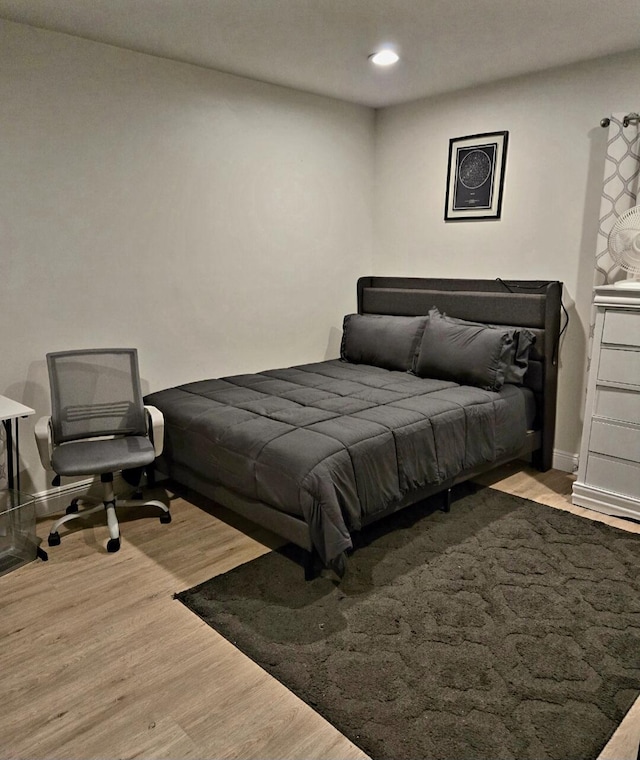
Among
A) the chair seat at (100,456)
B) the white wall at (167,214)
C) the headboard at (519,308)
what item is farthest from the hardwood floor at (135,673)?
the headboard at (519,308)

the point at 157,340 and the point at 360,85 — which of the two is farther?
the point at 360,85

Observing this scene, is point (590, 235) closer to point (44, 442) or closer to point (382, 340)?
point (382, 340)

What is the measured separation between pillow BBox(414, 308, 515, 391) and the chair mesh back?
185 cm

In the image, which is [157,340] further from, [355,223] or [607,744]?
[607,744]

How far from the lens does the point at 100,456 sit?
2.80m

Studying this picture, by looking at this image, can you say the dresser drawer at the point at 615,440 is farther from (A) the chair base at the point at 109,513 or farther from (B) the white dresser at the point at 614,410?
(A) the chair base at the point at 109,513

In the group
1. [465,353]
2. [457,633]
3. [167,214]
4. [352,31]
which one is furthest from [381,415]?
[352,31]

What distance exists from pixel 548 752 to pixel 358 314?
3408 millimetres

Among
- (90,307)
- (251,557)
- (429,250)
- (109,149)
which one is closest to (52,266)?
(90,307)

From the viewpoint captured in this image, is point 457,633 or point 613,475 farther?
point 613,475

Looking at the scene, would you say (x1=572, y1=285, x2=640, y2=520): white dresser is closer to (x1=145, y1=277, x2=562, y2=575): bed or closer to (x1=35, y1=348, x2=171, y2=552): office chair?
(x1=145, y1=277, x2=562, y2=575): bed

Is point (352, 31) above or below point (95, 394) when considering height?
above

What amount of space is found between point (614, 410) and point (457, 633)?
166cm

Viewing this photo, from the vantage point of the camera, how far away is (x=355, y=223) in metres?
4.77
